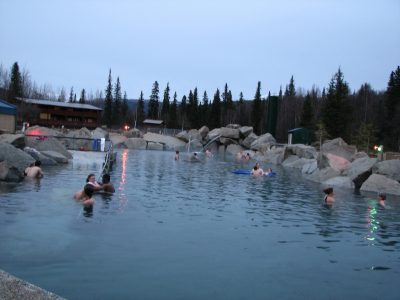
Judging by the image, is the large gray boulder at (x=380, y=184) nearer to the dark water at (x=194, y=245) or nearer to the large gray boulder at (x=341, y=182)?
the large gray boulder at (x=341, y=182)

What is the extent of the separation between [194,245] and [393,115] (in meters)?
69.9

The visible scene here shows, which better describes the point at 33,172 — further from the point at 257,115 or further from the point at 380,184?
the point at 257,115

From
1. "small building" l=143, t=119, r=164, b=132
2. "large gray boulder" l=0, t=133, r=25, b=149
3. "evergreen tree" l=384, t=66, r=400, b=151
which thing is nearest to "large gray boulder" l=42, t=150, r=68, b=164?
"large gray boulder" l=0, t=133, r=25, b=149

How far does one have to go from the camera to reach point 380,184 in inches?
1004

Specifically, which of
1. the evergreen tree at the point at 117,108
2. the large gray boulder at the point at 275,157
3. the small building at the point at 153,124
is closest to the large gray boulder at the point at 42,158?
the large gray boulder at the point at 275,157

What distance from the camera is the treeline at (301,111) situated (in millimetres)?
67500

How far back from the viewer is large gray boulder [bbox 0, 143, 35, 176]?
70.2 ft

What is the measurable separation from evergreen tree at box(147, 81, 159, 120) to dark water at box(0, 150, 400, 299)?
10322cm

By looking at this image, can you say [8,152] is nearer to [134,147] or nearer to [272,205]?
[272,205]

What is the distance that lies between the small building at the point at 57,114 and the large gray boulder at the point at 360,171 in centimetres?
6723

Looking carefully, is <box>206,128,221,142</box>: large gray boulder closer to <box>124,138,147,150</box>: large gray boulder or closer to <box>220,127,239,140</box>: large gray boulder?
<box>220,127,239,140</box>: large gray boulder

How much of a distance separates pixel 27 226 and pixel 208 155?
4723cm

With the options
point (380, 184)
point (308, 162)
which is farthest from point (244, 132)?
point (380, 184)

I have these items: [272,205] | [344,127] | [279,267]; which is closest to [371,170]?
[272,205]
